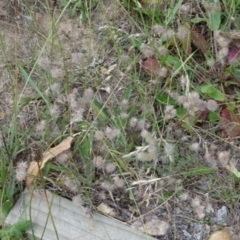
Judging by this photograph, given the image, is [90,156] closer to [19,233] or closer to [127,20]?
[19,233]

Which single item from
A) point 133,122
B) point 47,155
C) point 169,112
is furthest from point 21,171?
point 169,112

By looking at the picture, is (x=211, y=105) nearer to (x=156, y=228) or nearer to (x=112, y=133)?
(x=112, y=133)

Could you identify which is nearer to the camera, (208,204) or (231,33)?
(208,204)

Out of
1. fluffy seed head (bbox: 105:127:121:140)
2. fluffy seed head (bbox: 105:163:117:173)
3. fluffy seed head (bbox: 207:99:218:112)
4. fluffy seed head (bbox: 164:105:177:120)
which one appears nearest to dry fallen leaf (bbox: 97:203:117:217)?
fluffy seed head (bbox: 105:163:117:173)

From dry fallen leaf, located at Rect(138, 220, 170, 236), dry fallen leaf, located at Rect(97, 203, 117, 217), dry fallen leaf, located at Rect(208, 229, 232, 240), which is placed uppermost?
dry fallen leaf, located at Rect(97, 203, 117, 217)

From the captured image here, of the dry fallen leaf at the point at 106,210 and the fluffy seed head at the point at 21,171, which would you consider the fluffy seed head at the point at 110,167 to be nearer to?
Result: the dry fallen leaf at the point at 106,210

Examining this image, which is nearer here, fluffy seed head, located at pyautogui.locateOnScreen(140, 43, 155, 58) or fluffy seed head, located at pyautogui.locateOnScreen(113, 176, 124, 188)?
fluffy seed head, located at pyautogui.locateOnScreen(113, 176, 124, 188)

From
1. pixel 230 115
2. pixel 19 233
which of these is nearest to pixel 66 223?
pixel 19 233

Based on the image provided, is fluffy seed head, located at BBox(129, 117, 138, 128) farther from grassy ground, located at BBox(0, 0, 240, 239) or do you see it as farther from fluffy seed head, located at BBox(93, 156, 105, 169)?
fluffy seed head, located at BBox(93, 156, 105, 169)
